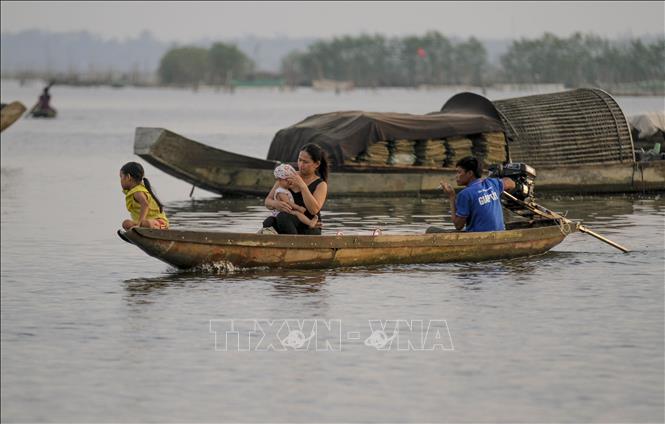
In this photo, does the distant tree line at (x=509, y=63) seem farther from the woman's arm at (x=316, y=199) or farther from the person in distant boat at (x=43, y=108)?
the woman's arm at (x=316, y=199)

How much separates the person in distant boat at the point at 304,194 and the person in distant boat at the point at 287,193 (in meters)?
0.02

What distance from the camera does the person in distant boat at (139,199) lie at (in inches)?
515

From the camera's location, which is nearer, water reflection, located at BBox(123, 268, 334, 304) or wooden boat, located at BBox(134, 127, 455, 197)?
water reflection, located at BBox(123, 268, 334, 304)

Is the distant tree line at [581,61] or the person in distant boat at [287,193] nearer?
the person in distant boat at [287,193]

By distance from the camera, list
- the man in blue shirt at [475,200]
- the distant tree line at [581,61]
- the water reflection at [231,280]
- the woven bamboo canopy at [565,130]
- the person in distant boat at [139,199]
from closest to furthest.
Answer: the water reflection at [231,280], the person in distant boat at [139,199], the man in blue shirt at [475,200], the woven bamboo canopy at [565,130], the distant tree line at [581,61]

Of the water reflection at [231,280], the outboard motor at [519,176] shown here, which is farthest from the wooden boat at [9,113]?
the water reflection at [231,280]

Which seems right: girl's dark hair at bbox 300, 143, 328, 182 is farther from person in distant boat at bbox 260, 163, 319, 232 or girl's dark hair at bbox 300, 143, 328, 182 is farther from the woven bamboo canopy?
the woven bamboo canopy

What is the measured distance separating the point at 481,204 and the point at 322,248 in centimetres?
166

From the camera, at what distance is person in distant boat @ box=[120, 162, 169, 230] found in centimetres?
1307

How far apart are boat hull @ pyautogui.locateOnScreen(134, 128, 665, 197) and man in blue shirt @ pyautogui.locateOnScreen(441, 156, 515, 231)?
715 cm

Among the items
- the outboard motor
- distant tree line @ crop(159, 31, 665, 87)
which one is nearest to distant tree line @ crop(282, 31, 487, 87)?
distant tree line @ crop(159, 31, 665, 87)

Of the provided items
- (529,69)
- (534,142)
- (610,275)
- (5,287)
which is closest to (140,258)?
(5,287)

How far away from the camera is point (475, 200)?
14.1 m

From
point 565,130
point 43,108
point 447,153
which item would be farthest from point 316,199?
point 43,108
